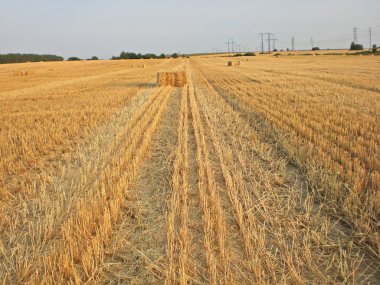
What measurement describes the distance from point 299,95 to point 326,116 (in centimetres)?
441

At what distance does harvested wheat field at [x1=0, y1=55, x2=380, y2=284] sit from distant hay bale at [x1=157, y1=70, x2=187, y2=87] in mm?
8960

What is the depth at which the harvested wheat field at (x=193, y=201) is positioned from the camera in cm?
304

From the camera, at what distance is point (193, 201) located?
4.41 m

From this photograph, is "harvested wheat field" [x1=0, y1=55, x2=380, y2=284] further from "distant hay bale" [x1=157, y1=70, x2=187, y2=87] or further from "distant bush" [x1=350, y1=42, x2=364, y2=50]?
"distant bush" [x1=350, y1=42, x2=364, y2=50]

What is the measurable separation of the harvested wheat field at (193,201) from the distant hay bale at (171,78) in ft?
29.4

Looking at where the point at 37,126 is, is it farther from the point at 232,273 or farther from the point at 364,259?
the point at 364,259

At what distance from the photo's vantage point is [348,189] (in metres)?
4.44

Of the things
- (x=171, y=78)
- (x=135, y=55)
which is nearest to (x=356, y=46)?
(x=135, y=55)

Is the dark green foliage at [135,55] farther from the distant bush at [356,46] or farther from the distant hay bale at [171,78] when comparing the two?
the distant hay bale at [171,78]

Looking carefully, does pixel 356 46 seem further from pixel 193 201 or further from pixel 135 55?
pixel 193 201


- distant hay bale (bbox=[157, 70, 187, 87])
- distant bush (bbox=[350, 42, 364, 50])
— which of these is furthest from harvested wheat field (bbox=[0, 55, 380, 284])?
distant bush (bbox=[350, 42, 364, 50])

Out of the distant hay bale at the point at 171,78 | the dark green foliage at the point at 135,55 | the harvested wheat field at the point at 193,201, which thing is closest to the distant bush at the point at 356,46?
the dark green foliage at the point at 135,55

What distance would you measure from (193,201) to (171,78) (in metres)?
14.1

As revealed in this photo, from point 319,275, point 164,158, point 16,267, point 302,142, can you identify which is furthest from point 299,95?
point 16,267
